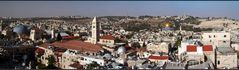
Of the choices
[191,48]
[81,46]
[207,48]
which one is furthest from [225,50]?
[81,46]

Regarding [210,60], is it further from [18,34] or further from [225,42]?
[18,34]

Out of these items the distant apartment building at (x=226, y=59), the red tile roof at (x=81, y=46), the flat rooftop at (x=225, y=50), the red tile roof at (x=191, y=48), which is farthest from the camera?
the red tile roof at (x=81, y=46)

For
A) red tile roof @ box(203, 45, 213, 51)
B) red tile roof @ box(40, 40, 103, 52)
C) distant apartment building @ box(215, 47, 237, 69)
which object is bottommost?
red tile roof @ box(40, 40, 103, 52)

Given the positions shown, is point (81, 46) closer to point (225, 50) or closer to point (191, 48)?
point (191, 48)

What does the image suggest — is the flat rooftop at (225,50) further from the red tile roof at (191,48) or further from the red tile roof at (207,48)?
the red tile roof at (191,48)

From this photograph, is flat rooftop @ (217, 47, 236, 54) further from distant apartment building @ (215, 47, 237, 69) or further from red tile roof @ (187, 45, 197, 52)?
red tile roof @ (187, 45, 197, 52)

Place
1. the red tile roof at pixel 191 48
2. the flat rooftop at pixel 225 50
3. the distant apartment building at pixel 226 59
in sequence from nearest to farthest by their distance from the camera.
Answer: the distant apartment building at pixel 226 59 → the flat rooftop at pixel 225 50 → the red tile roof at pixel 191 48

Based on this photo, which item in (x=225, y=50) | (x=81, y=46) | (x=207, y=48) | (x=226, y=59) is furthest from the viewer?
(x=81, y=46)

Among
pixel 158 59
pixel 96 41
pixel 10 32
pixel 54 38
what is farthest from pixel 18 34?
pixel 158 59

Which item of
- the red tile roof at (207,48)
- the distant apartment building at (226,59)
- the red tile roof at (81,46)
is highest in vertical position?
the red tile roof at (207,48)

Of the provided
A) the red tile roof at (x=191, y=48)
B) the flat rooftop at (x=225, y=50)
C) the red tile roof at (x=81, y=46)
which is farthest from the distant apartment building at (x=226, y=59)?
the red tile roof at (x=81, y=46)

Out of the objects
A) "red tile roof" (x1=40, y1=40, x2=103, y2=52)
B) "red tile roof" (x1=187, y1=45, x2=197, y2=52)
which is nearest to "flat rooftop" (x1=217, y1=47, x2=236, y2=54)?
"red tile roof" (x1=187, y1=45, x2=197, y2=52)
